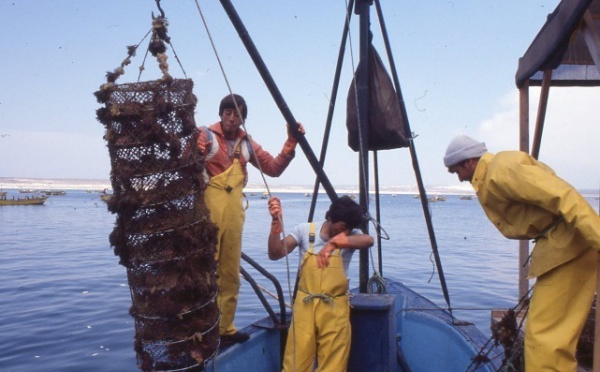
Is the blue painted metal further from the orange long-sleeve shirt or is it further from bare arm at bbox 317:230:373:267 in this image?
the orange long-sleeve shirt

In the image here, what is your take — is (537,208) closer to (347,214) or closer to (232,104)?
(347,214)

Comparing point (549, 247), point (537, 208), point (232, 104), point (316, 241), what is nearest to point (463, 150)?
point (537, 208)

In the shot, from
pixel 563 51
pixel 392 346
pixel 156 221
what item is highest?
pixel 563 51

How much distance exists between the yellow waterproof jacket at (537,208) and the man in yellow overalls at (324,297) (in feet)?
3.73

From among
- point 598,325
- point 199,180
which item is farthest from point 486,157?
point 199,180

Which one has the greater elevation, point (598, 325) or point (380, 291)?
point (598, 325)

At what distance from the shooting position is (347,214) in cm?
395

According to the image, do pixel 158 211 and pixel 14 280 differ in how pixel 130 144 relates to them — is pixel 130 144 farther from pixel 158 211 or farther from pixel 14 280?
pixel 14 280

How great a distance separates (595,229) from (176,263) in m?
2.26

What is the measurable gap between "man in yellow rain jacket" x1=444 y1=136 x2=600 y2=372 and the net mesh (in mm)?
1830

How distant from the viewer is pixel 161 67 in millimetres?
3010

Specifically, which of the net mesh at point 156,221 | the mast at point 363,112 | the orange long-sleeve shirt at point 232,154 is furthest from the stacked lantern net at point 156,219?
the mast at point 363,112

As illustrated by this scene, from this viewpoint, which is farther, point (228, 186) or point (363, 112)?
point (363, 112)

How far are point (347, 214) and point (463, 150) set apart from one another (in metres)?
1.12
